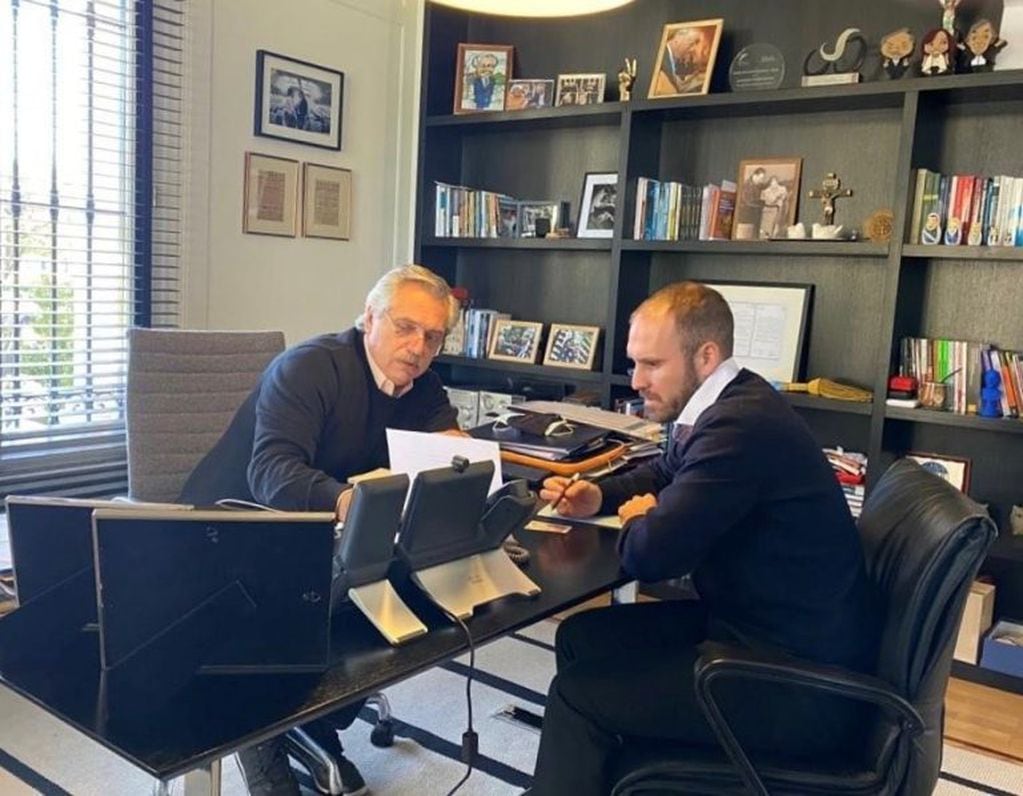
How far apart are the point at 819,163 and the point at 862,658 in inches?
91.7

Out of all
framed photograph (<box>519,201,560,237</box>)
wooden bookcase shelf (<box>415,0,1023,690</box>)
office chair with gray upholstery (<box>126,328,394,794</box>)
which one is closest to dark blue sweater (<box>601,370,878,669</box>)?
office chair with gray upholstery (<box>126,328,394,794</box>)

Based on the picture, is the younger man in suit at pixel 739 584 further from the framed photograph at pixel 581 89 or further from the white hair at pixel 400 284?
the framed photograph at pixel 581 89

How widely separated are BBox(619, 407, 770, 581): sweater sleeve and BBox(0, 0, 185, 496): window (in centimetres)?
226

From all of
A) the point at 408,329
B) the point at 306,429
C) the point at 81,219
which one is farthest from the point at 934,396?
the point at 81,219

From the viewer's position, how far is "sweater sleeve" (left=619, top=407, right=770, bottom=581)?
5.20ft

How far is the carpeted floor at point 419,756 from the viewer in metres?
2.18

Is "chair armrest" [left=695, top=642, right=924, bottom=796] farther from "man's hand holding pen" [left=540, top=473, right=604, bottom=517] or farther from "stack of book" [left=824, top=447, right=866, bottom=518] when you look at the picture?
A: "stack of book" [left=824, top=447, right=866, bottom=518]

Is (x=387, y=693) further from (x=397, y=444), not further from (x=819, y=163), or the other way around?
(x=819, y=163)

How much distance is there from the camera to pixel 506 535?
1.62 m

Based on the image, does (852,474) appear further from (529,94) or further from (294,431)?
(294,431)

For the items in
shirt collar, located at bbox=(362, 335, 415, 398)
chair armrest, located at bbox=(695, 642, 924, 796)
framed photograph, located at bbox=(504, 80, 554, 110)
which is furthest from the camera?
framed photograph, located at bbox=(504, 80, 554, 110)

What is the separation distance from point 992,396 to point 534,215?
6.28 feet

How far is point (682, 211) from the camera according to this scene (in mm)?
3570

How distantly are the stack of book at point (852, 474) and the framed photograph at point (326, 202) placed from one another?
2147 millimetres
